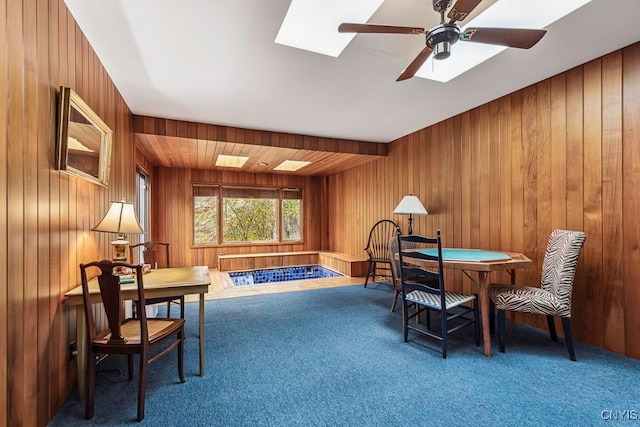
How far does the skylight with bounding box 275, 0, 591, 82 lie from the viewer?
1.97 metres

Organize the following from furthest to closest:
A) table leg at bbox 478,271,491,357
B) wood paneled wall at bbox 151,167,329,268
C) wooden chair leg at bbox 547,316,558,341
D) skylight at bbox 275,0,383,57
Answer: wood paneled wall at bbox 151,167,329,268
wooden chair leg at bbox 547,316,558,341
table leg at bbox 478,271,491,357
skylight at bbox 275,0,383,57

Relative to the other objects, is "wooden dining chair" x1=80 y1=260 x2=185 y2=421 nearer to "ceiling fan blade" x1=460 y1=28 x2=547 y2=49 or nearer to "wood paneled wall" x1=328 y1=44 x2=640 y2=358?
"ceiling fan blade" x1=460 y1=28 x2=547 y2=49

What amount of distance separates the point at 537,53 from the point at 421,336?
104 inches

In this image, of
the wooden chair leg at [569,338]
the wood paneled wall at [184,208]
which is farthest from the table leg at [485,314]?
the wood paneled wall at [184,208]

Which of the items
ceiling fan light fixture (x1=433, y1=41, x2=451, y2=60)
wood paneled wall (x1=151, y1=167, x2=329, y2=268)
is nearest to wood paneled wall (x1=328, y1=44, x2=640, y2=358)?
ceiling fan light fixture (x1=433, y1=41, x2=451, y2=60)

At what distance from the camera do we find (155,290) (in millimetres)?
2055

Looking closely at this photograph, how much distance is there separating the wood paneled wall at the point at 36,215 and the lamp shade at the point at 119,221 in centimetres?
16

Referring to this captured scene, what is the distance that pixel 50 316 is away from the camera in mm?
1689

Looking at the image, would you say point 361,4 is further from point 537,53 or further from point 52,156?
point 52,156

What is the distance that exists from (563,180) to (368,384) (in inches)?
101

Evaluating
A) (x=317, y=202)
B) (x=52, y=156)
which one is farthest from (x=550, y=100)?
(x=317, y=202)

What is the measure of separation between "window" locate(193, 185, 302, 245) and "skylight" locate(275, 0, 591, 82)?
5.02 meters

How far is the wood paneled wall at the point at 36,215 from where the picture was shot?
1.30 metres

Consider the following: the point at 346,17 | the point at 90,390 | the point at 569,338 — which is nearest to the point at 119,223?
the point at 90,390
